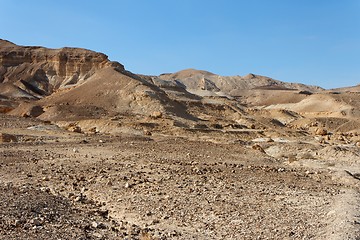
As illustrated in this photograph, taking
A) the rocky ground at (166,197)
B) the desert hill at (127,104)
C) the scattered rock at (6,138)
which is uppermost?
the desert hill at (127,104)

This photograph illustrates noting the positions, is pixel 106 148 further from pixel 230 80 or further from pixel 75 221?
pixel 230 80

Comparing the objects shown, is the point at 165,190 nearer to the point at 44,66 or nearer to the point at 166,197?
the point at 166,197

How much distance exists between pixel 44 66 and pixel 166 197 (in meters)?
99.7

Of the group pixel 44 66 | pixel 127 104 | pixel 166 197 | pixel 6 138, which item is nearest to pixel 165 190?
pixel 166 197

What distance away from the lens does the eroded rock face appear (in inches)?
3793

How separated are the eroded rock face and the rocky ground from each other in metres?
78.3

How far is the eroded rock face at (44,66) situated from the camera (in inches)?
3793

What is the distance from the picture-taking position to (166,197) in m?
11.2

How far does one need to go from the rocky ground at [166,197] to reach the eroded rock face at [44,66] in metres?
78.3

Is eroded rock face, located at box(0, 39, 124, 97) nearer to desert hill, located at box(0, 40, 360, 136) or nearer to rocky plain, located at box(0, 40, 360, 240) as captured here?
desert hill, located at box(0, 40, 360, 136)

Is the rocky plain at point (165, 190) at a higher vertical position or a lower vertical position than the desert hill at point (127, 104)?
lower

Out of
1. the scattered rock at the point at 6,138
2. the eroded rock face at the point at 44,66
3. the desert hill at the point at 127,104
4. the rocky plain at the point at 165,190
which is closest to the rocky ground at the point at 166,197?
the rocky plain at the point at 165,190

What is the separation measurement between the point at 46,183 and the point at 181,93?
55.0 m

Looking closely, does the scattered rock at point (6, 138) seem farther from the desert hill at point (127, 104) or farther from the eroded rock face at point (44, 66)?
the eroded rock face at point (44, 66)
